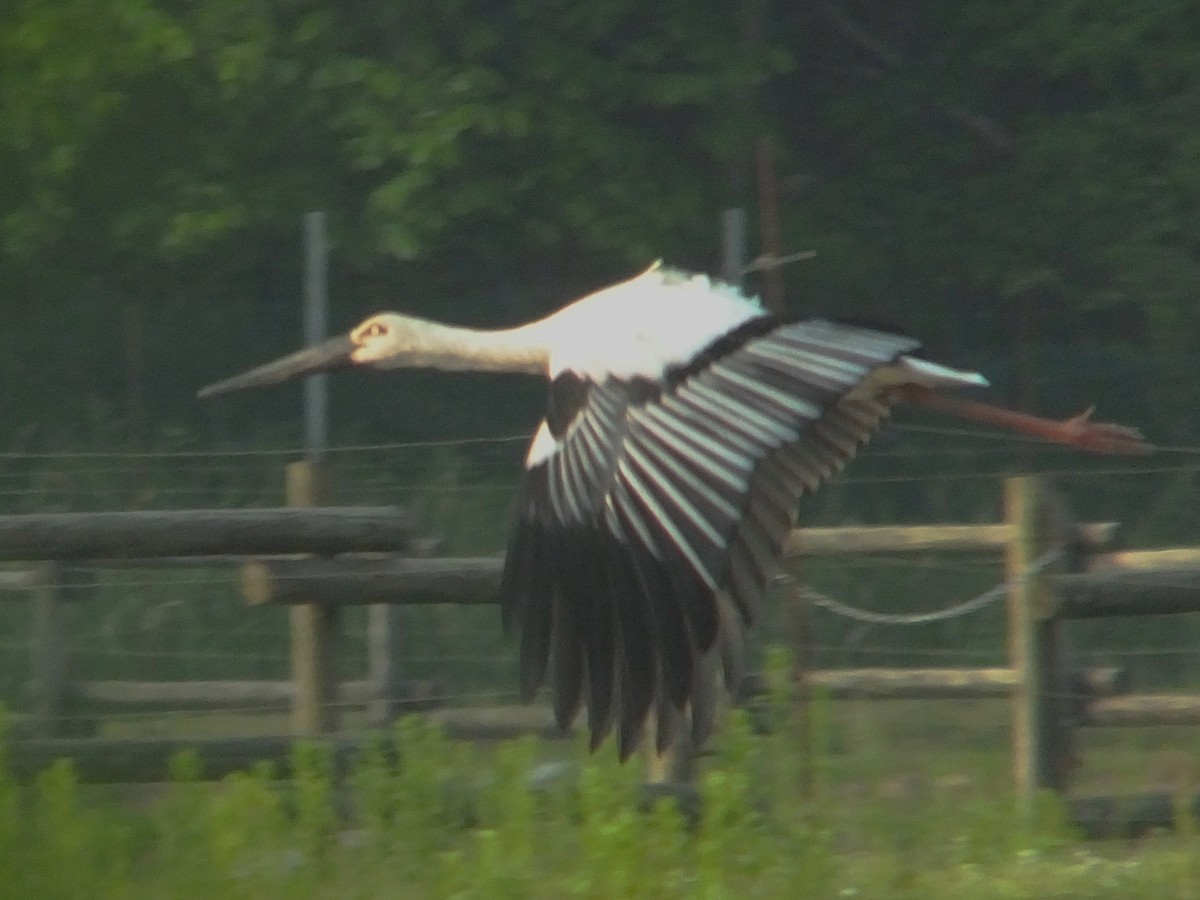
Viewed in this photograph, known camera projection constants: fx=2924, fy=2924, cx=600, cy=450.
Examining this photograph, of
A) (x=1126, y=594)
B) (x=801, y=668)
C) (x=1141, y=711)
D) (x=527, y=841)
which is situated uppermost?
(x=1126, y=594)

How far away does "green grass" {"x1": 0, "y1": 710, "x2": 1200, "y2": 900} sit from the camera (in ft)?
19.1

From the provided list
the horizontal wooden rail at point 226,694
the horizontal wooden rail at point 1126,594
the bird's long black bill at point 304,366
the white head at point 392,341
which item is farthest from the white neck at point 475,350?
the horizontal wooden rail at point 226,694

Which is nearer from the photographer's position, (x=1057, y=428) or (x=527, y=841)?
(x=527, y=841)

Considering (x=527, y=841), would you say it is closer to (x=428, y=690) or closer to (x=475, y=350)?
(x=475, y=350)

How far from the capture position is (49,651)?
7.94m

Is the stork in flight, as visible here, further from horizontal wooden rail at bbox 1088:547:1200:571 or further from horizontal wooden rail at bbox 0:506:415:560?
horizontal wooden rail at bbox 1088:547:1200:571

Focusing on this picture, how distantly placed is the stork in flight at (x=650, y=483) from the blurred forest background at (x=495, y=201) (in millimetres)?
6215

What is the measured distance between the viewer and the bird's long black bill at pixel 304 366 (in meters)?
7.26

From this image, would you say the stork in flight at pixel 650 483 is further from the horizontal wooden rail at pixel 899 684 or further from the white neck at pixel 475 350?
the horizontal wooden rail at pixel 899 684

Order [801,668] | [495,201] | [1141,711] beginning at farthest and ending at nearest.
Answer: [495,201]
[1141,711]
[801,668]

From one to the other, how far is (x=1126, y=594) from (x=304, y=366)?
2100 millimetres

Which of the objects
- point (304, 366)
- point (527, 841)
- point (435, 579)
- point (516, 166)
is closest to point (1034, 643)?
point (435, 579)

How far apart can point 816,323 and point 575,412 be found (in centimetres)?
50

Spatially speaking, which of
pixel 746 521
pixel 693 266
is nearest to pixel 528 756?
pixel 746 521
